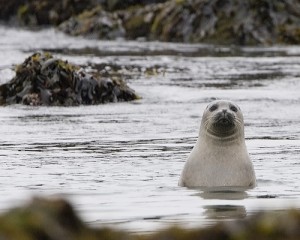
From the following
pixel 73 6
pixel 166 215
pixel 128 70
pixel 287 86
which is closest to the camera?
pixel 166 215

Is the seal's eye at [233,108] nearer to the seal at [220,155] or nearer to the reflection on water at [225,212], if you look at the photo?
the seal at [220,155]

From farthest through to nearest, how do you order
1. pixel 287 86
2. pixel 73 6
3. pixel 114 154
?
pixel 73 6
pixel 287 86
pixel 114 154

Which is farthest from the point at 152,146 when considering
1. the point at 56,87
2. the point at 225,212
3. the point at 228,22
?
the point at 228,22

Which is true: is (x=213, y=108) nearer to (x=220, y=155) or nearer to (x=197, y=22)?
(x=220, y=155)

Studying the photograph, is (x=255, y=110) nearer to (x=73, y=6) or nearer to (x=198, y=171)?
(x=198, y=171)

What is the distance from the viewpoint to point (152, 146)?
10.7 metres

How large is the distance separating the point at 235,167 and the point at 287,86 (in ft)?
29.8

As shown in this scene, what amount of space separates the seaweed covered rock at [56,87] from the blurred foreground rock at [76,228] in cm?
1190

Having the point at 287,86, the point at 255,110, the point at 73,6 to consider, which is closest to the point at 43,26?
the point at 73,6

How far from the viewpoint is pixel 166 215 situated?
648 centimetres

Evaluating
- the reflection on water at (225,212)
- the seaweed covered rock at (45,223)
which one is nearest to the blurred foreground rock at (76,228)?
the seaweed covered rock at (45,223)

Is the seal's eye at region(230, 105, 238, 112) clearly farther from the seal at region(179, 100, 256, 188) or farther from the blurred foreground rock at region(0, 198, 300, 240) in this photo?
the blurred foreground rock at region(0, 198, 300, 240)

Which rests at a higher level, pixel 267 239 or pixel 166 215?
pixel 267 239

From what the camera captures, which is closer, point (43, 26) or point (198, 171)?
point (198, 171)
